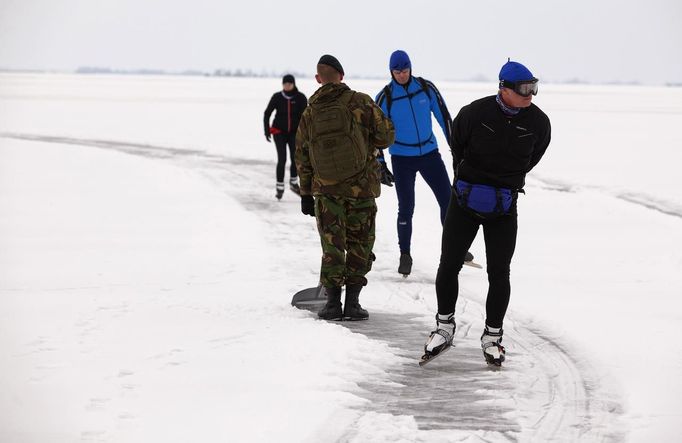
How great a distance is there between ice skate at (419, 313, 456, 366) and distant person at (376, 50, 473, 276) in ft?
7.06

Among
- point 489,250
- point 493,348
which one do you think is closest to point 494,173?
point 489,250

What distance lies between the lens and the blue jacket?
7.27 meters

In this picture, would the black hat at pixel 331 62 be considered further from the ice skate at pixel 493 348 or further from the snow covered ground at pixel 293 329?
the ice skate at pixel 493 348

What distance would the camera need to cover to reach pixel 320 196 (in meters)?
5.96

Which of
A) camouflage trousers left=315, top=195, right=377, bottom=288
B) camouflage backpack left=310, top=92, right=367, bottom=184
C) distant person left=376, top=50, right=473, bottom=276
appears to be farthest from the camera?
distant person left=376, top=50, right=473, bottom=276

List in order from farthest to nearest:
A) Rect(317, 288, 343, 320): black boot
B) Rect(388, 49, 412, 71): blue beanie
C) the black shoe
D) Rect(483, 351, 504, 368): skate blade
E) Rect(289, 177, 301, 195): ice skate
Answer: Rect(289, 177, 301, 195): ice skate → the black shoe → Rect(388, 49, 412, 71): blue beanie → Rect(317, 288, 343, 320): black boot → Rect(483, 351, 504, 368): skate blade

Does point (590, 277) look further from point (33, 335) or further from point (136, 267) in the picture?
point (33, 335)

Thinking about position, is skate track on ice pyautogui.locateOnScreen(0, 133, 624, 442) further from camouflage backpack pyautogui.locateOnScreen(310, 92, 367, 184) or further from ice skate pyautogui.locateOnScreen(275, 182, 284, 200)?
ice skate pyautogui.locateOnScreen(275, 182, 284, 200)

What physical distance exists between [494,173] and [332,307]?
184 centimetres

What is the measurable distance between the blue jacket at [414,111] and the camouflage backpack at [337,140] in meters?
1.51

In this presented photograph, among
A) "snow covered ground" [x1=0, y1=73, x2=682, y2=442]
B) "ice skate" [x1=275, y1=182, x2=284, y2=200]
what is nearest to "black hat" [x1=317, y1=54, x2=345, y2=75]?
"snow covered ground" [x1=0, y1=73, x2=682, y2=442]

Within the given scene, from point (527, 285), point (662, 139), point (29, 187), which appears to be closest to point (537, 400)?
point (527, 285)

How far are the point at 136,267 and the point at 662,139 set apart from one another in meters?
19.7

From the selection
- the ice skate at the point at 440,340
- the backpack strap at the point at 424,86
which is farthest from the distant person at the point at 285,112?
the ice skate at the point at 440,340
